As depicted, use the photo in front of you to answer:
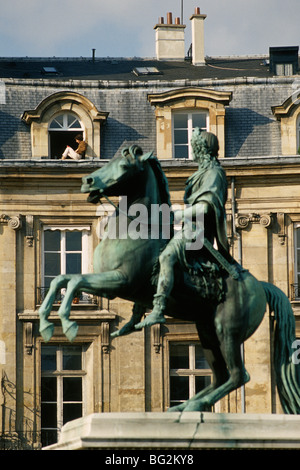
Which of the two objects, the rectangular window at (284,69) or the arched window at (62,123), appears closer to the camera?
the arched window at (62,123)

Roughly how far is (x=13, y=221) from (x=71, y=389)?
4726 millimetres

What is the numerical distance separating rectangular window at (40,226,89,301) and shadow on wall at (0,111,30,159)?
2.27 meters

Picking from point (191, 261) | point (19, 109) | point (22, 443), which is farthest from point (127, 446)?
point (19, 109)

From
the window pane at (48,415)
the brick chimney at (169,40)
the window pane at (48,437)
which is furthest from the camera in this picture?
the brick chimney at (169,40)

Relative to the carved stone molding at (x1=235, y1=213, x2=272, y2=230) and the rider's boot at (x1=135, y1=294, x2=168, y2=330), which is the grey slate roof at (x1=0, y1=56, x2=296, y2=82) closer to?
the carved stone molding at (x1=235, y1=213, x2=272, y2=230)

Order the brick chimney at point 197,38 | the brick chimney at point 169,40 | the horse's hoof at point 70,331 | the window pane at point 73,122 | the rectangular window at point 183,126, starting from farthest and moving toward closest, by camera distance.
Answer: the brick chimney at point 169,40 → the brick chimney at point 197,38 → the rectangular window at point 183,126 → the window pane at point 73,122 → the horse's hoof at point 70,331

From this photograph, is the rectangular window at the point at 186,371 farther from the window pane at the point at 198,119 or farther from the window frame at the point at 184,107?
the window pane at the point at 198,119

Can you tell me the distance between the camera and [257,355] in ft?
129

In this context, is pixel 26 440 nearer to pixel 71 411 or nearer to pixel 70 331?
pixel 71 411

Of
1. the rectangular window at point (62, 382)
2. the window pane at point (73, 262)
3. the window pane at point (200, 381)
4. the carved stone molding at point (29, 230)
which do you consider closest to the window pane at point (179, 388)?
the window pane at point (200, 381)

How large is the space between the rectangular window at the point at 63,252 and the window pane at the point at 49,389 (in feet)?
7.77

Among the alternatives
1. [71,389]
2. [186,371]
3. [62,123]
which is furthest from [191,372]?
[62,123]

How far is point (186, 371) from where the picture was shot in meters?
39.8

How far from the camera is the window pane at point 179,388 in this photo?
39906 millimetres
